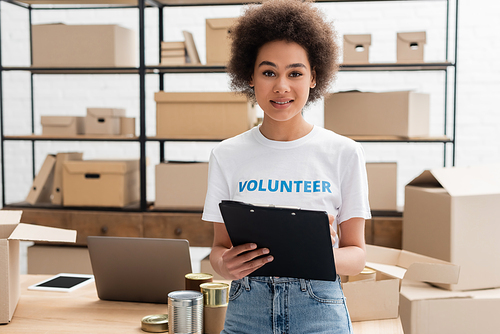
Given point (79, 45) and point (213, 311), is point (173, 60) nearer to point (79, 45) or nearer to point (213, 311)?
point (79, 45)

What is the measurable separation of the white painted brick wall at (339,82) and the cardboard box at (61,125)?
0.51 m

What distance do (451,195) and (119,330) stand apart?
4.11ft

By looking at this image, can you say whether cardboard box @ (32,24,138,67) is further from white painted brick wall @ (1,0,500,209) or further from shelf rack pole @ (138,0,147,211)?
white painted brick wall @ (1,0,500,209)

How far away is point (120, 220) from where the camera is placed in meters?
2.88

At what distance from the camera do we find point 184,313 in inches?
45.0

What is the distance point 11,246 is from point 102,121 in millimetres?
1723

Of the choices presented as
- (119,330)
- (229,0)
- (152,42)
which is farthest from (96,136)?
(119,330)

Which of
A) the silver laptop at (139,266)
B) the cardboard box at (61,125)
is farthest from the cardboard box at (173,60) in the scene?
the silver laptop at (139,266)

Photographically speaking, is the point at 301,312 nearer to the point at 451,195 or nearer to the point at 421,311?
the point at 421,311

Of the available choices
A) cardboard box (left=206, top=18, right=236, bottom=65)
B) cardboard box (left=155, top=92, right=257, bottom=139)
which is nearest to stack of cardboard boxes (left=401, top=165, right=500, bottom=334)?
cardboard box (left=155, top=92, right=257, bottom=139)

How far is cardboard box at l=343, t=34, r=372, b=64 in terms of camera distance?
2703mm

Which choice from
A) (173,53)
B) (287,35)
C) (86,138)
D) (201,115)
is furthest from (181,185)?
(287,35)

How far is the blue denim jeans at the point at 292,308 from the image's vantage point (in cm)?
99

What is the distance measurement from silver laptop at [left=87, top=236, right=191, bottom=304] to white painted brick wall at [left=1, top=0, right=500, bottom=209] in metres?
2.07
